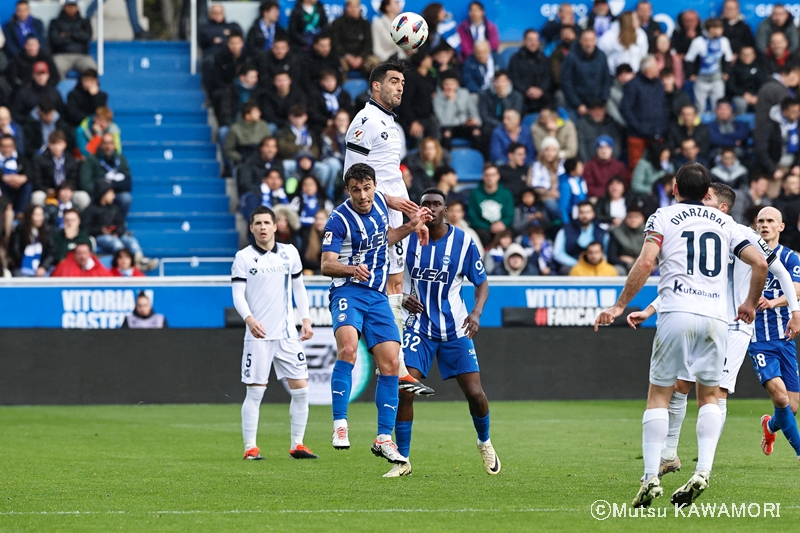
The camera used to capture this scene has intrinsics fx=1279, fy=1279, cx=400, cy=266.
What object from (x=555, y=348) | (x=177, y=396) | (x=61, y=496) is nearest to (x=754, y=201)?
(x=555, y=348)

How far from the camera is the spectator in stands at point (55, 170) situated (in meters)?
19.2

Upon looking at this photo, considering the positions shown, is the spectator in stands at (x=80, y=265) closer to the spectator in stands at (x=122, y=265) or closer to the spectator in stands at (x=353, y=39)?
the spectator in stands at (x=122, y=265)

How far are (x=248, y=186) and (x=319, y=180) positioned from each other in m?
1.11

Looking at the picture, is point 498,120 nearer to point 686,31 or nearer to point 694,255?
point 686,31

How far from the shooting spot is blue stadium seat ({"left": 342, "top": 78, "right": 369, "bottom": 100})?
21.8 m

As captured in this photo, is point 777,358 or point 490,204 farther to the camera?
point 490,204

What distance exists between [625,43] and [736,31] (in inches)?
85.9

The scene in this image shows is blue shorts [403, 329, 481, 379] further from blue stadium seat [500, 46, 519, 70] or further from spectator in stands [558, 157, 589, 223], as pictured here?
blue stadium seat [500, 46, 519, 70]

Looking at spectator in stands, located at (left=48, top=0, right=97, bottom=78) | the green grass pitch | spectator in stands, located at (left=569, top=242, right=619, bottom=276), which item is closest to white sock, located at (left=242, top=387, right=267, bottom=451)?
the green grass pitch

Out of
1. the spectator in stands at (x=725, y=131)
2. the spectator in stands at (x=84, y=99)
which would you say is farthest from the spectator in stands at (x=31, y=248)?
the spectator in stands at (x=725, y=131)

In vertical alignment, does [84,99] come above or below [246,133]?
above

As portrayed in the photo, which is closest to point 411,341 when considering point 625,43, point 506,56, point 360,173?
point 360,173

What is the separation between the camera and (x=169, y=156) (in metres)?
21.9

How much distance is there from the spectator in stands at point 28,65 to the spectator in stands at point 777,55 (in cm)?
1252
